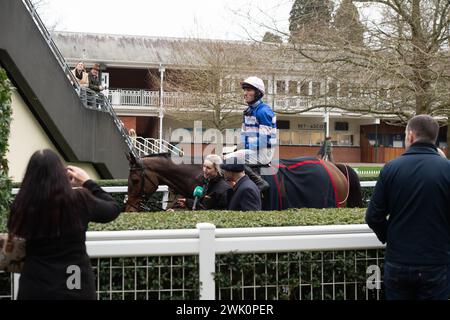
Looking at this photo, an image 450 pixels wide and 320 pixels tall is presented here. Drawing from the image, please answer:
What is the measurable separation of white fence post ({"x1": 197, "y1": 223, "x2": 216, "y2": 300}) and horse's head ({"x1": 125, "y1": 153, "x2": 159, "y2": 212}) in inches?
171

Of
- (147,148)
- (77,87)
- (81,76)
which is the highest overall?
(81,76)

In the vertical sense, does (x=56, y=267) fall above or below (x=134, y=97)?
below

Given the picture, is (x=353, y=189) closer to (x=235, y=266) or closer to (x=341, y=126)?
(x=235, y=266)

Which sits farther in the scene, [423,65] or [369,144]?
[369,144]

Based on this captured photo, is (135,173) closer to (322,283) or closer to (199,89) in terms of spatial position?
(322,283)

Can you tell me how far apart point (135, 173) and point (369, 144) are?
34.7m

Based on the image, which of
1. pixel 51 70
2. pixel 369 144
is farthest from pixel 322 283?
pixel 369 144

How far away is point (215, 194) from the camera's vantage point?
7352 millimetres

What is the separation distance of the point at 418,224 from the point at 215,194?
3.93 meters

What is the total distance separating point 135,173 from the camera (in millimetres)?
8414

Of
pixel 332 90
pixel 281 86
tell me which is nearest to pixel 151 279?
pixel 332 90

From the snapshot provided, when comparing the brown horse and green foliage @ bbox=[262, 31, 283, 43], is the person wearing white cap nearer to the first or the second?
the brown horse

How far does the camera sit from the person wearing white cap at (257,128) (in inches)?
283

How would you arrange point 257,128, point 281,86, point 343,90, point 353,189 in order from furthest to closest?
point 281,86, point 343,90, point 353,189, point 257,128
